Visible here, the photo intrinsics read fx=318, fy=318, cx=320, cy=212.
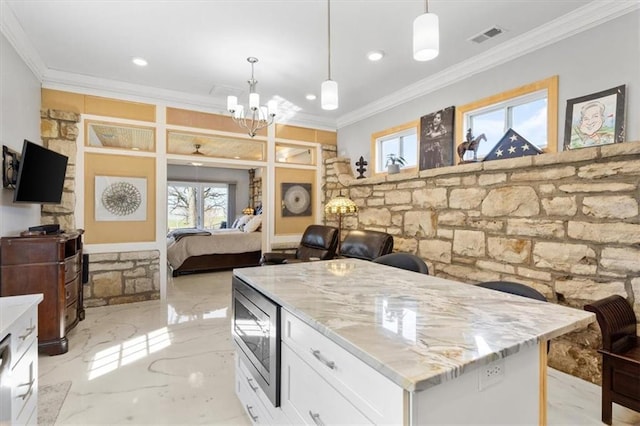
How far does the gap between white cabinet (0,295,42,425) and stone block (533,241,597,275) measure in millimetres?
3323

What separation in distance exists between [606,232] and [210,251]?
18.2ft

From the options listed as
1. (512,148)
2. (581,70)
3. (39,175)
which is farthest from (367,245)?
(39,175)

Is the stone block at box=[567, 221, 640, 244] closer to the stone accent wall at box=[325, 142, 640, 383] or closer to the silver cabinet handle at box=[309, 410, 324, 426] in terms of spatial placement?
the stone accent wall at box=[325, 142, 640, 383]

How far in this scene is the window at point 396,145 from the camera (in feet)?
14.1

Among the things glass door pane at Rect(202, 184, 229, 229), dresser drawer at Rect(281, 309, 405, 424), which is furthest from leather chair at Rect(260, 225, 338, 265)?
glass door pane at Rect(202, 184, 229, 229)

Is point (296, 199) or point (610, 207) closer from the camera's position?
point (610, 207)

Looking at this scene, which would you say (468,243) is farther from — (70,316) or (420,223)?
(70,316)

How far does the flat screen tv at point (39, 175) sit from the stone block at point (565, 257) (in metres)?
4.33

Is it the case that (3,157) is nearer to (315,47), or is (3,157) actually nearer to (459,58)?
(315,47)

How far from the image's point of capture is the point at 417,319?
1.15 metres

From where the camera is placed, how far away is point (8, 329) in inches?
46.9

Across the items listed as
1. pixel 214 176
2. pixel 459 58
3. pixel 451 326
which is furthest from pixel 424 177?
pixel 214 176

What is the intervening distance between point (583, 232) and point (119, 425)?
3.37 m

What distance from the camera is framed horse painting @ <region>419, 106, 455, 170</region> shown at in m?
3.73
